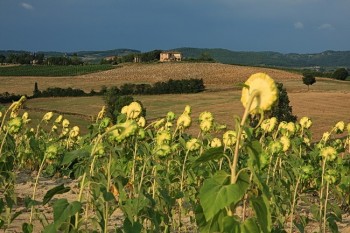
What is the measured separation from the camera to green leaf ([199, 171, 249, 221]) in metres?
1.98

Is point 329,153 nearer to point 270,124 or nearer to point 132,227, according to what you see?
point 270,124

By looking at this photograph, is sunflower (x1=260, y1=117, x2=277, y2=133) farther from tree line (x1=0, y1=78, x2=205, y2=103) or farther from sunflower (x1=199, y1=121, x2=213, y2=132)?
tree line (x1=0, y1=78, x2=205, y2=103)

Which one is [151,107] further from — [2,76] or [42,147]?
[42,147]

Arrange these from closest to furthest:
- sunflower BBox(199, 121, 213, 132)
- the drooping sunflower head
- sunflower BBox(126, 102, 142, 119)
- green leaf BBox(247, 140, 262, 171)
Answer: the drooping sunflower head, green leaf BBox(247, 140, 262, 171), sunflower BBox(126, 102, 142, 119), sunflower BBox(199, 121, 213, 132)

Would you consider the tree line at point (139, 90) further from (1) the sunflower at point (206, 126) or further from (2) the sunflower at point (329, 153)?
(2) the sunflower at point (329, 153)

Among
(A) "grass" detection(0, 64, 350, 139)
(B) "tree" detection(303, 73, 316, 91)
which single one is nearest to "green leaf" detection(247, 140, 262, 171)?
(A) "grass" detection(0, 64, 350, 139)

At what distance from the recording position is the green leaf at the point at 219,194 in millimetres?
1977

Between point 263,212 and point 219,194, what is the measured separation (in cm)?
22

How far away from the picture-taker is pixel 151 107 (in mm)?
47500

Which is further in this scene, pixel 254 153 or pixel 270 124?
pixel 270 124

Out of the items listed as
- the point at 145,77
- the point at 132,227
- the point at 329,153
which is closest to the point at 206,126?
the point at 329,153

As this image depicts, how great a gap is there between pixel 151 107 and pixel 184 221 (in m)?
41.0

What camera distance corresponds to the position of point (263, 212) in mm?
2111

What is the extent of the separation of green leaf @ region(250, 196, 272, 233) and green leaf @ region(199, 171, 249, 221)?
0.10 metres
